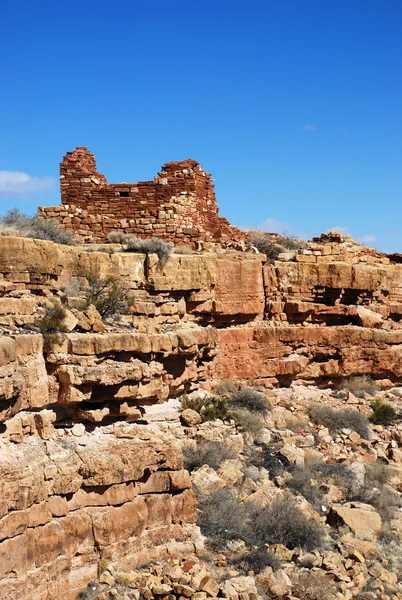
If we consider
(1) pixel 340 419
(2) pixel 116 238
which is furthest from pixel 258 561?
(2) pixel 116 238

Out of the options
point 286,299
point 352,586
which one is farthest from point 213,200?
point 352,586

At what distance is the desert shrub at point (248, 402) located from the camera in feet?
37.2

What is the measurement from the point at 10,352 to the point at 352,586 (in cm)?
487

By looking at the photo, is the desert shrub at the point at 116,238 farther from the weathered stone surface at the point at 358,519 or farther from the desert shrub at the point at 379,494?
the weathered stone surface at the point at 358,519

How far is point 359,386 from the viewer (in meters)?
13.2

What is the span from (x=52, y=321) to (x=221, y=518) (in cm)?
334

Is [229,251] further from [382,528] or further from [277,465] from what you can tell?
[382,528]

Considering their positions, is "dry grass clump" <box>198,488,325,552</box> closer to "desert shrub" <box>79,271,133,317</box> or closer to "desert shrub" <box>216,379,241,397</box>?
"desert shrub" <box>79,271,133,317</box>

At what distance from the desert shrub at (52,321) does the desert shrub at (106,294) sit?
82 cm

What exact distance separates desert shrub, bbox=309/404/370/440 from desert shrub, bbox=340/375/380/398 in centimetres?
118

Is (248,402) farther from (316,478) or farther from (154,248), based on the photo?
(154,248)

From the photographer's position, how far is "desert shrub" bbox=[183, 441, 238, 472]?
29.7ft

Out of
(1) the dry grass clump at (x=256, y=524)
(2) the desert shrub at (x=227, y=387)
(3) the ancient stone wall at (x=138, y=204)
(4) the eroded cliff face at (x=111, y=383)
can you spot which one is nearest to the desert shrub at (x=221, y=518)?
(1) the dry grass clump at (x=256, y=524)

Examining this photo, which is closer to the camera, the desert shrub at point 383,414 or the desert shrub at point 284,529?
the desert shrub at point 284,529
